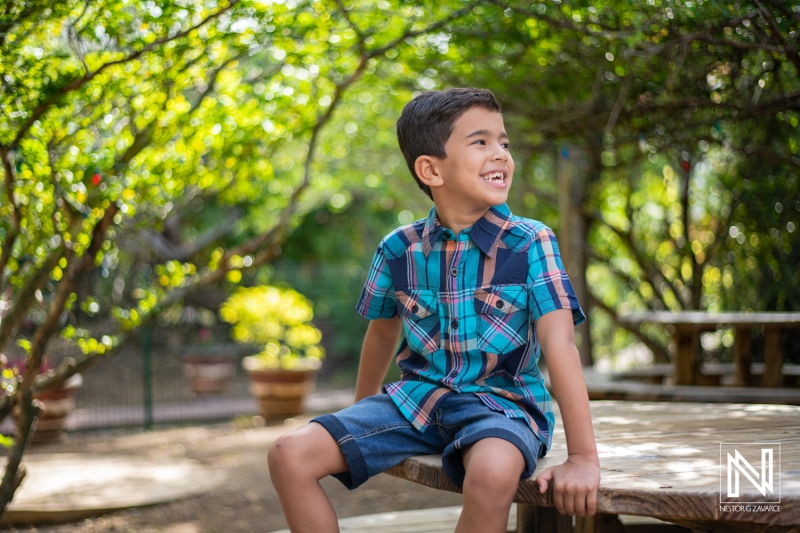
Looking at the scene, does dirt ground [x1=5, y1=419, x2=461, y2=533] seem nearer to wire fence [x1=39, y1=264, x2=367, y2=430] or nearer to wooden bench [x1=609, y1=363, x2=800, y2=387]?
wire fence [x1=39, y1=264, x2=367, y2=430]

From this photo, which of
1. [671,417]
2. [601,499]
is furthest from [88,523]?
[601,499]

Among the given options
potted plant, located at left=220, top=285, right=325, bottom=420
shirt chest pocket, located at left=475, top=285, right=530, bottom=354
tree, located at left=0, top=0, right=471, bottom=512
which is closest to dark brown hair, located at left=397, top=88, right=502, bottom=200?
shirt chest pocket, located at left=475, top=285, right=530, bottom=354

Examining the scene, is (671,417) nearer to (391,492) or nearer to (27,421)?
(27,421)

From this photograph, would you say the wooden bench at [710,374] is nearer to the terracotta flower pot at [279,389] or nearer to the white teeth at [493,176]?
the terracotta flower pot at [279,389]

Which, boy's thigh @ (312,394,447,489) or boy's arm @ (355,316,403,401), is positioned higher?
boy's arm @ (355,316,403,401)

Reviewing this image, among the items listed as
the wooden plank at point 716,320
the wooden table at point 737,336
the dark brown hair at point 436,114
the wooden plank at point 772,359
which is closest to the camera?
the dark brown hair at point 436,114

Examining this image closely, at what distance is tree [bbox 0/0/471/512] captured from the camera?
3061 millimetres

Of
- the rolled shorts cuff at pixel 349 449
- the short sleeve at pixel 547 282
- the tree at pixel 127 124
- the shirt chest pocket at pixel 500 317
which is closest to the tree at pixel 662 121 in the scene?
the tree at pixel 127 124

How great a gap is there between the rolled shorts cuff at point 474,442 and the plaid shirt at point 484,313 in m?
0.13

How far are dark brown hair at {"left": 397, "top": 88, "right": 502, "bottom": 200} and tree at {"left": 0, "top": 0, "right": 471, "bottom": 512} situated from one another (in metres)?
1.07

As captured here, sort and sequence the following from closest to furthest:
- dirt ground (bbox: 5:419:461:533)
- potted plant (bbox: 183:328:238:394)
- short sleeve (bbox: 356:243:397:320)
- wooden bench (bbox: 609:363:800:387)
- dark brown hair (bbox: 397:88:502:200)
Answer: dark brown hair (bbox: 397:88:502:200) → short sleeve (bbox: 356:243:397:320) → dirt ground (bbox: 5:419:461:533) → wooden bench (bbox: 609:363:800:387) → potted plant (bbox: 183:328:238:394)

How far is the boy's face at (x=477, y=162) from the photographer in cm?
205

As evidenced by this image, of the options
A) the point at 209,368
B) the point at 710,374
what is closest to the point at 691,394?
the point at 710,374

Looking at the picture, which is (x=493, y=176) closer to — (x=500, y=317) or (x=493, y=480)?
(x=500, y=317)
